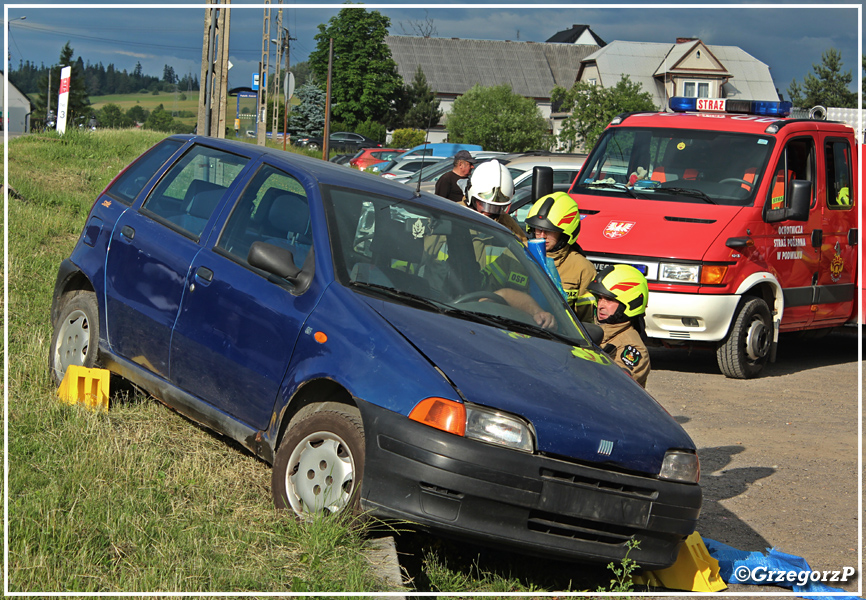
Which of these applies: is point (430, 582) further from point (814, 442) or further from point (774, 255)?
point (774, 255)

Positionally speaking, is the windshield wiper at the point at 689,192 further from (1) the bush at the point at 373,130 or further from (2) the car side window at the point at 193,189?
(1) the bush at the point at 373,130

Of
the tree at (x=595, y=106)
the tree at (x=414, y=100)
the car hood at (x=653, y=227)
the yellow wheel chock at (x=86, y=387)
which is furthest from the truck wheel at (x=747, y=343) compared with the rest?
the tree at (x=414, y=100)

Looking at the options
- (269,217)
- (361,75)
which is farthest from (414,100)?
(269,217)

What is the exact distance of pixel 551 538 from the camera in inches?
152

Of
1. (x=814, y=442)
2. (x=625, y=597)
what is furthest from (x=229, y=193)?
(x=814, y=442)

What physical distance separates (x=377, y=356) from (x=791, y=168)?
303 inches

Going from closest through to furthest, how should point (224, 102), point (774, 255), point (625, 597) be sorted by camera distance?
point (625, 597) < point (774, 255) < point (224, 102)

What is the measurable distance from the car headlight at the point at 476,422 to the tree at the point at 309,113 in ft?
221

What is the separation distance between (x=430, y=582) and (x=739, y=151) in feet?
24.4

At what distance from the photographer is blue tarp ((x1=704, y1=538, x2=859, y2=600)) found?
4676 millimetres

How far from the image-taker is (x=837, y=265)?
10.9 m

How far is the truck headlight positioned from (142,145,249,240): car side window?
7.01 feet

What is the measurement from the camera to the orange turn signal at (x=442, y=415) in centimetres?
372

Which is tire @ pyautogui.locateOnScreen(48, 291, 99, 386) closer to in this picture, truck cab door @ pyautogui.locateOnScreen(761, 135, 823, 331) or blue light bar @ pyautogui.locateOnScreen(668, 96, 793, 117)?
truck cab door @ pyautogui.locateOnScreen(761, 135, 823, 331)
